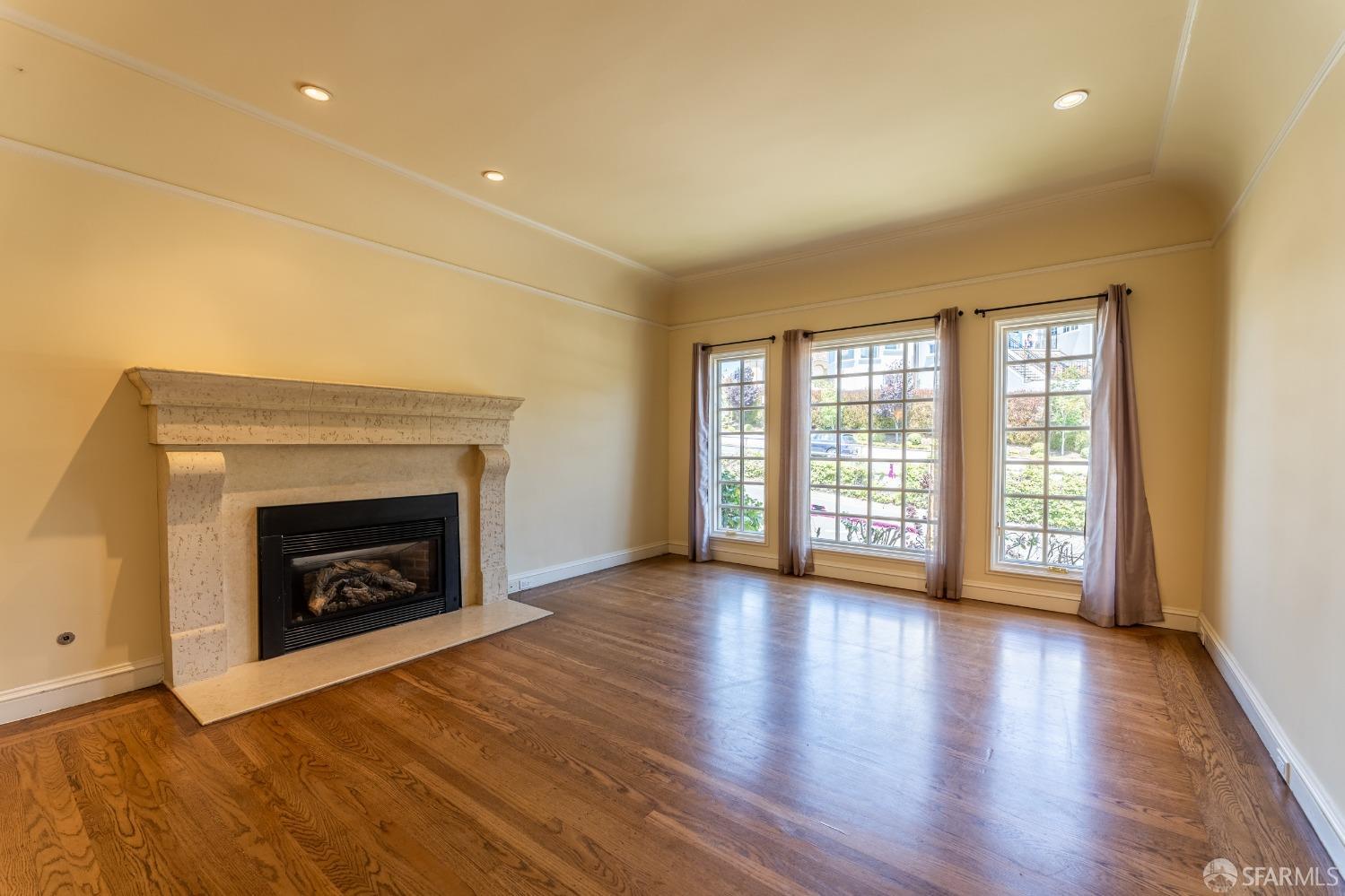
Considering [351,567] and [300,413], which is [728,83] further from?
[351,567]

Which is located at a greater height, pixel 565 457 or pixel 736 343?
pixel 736 343

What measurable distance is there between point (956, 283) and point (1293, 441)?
2.75 m

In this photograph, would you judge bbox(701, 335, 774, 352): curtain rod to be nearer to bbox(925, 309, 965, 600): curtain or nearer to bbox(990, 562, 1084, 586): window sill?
bbox(925, 309, 965, 600): curtain

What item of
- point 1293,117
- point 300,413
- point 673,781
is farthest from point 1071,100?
point 300,413

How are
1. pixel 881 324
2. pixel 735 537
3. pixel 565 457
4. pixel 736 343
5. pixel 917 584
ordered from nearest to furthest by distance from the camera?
pixel 917 584
pixel 881 324
pixel 565 457
pixel 736 343
pixel 735 537

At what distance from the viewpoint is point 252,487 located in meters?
3.26

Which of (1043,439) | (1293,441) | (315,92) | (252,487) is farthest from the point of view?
(1043,439)

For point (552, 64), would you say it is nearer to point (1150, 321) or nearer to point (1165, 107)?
point (1165, 107)

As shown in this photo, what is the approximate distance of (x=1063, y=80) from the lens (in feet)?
9.02

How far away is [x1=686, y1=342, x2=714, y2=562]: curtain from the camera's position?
19.9 ft

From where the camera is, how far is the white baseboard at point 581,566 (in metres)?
4.88

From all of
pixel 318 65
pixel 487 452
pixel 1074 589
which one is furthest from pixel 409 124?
pixel 1074 589

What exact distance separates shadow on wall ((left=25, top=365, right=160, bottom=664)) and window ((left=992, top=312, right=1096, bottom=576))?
5588 mm

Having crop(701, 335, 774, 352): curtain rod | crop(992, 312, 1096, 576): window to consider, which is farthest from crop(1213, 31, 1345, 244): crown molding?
crop(701, 335, 774, 352): curtain rod
